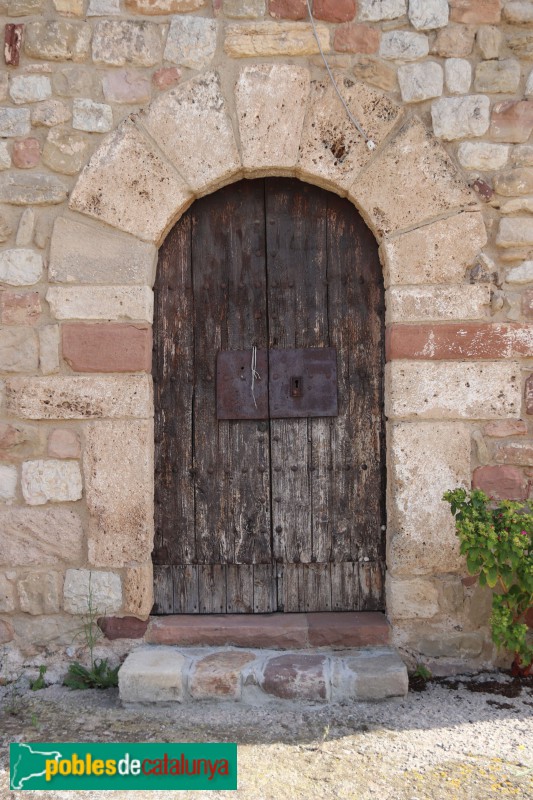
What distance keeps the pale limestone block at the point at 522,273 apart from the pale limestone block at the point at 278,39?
4.10 ft

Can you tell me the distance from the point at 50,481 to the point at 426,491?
5.35ft

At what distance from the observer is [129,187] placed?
2.92 metres

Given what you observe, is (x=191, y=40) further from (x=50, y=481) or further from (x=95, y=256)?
(x=50, y=481)

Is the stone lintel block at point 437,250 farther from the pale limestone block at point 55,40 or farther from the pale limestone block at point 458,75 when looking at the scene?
the pale limestone block at point 55,40

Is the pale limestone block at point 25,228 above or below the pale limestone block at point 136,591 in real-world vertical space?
above

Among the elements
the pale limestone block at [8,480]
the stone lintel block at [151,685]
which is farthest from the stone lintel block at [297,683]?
the pale limestone block at [8,480]

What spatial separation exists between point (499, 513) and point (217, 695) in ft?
4.40

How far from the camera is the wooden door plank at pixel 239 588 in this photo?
10.2 feet

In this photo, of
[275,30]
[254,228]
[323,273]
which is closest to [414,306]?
[323,273]

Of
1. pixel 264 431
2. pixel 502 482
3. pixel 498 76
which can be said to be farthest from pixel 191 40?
pixel 502 482

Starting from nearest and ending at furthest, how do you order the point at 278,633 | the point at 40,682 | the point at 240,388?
the point at 40,682, the point at 278,633, the point at 240,388

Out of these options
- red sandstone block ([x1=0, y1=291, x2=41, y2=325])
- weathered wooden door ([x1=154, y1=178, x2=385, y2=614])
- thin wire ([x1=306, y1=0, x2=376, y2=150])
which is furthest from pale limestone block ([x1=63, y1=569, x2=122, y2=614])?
thin wire ([x1=306, y1=0, x2=376, y2=150])

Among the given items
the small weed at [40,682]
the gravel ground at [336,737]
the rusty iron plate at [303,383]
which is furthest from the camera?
the rusty iron plate at [303,383]

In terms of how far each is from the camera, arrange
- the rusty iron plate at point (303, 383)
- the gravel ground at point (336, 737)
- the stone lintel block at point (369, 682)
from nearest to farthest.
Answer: the gravel ground at point (336, 737), the stone lintel block at point (369, 682), the rusty iron plate at point (303, 383)
